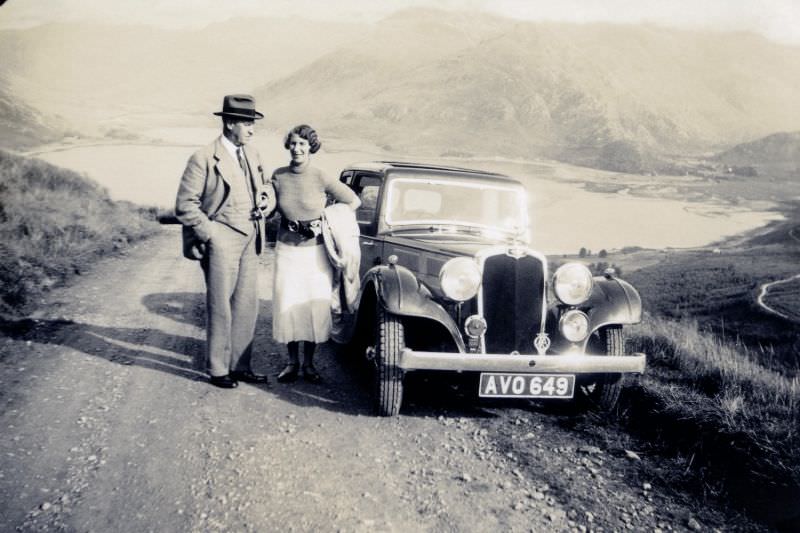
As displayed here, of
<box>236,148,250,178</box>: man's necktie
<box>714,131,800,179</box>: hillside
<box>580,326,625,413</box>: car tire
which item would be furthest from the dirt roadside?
<box>714,131,800,179</box>: hillside

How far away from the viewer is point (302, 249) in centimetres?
407

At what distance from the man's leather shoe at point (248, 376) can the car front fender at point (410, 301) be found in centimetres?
119

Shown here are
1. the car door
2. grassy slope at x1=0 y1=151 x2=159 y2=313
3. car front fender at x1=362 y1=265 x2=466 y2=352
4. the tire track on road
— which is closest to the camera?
car front fender at x1=362 y1=265 x2=466 y2=352

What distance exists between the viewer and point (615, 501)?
2.81 m

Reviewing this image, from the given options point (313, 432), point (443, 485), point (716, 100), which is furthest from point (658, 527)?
point (716, 100)

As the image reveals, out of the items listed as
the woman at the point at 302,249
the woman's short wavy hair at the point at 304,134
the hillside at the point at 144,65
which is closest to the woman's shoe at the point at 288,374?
the woman at the point at 302,249

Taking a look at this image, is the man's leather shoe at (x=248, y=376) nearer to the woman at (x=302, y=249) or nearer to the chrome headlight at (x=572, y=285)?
the woman at (x=302, y=249)

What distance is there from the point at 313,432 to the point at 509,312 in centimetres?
144

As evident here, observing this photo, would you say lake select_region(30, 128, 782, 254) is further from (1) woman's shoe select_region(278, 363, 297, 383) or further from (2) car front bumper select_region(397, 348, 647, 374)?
(2) car front bumper select_region(397, 348, 647, 374)

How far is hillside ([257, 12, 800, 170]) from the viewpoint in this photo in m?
93.0

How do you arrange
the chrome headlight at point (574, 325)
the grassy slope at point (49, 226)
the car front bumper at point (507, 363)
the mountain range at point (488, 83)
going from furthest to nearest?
the mountain range at point (488, 83) < the grassy slope at point (49, 226) < the chrome headlight at point (574, 325) < the car front bumper at point (507, 363)

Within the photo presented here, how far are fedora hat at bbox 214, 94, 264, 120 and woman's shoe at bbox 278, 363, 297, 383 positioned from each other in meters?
1.82

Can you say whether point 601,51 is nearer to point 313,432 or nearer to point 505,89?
point 505,89

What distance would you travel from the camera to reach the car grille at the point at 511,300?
3664mm
